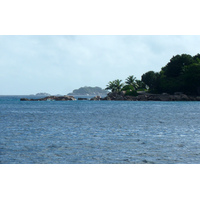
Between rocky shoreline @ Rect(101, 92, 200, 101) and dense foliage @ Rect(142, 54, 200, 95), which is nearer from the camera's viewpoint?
dense foliage @ Rect(142, 54, 200, 95)

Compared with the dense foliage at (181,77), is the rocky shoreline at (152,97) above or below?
below

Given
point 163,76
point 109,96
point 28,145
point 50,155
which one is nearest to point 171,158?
point 50,155

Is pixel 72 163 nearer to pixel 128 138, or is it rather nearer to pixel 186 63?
pixel 128 138

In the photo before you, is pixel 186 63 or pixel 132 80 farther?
pixel 132 80

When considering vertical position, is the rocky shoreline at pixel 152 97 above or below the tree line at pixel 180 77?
below

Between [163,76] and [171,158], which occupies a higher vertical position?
[163,76]

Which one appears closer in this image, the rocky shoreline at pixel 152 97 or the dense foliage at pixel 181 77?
the dense foliage at pixel 181 77

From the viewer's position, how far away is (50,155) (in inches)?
810

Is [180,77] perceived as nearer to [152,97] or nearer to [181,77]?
[181,77]

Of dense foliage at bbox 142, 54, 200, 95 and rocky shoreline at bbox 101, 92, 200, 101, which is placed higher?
dense foliage at bbox 142, 54, 200, 95

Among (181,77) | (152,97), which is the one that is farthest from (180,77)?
(152,97)

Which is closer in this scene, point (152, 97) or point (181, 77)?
point (181, 77)

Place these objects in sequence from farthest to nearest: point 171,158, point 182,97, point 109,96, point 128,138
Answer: point 109,96 < point 182,97 < point 128,138 < point 171,158
